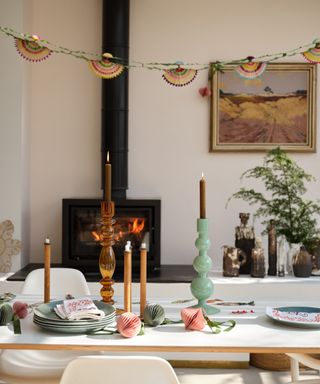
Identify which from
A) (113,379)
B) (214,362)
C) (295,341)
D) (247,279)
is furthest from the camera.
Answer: (247,279)

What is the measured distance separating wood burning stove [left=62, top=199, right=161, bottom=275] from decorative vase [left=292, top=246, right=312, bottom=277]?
99cm

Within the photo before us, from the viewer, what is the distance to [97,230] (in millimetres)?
5074

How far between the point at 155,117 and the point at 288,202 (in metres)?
1.25

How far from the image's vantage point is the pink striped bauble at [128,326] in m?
2.24

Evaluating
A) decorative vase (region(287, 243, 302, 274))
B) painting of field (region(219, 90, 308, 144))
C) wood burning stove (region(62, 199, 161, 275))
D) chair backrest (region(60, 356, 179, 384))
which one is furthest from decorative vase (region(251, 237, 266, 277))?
chair backrest (region(60, 356, 179, 384))

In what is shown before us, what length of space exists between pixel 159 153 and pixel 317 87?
1319mm

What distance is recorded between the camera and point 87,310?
2.36 m

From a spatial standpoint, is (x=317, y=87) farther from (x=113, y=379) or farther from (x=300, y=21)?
(x=113, y=379)

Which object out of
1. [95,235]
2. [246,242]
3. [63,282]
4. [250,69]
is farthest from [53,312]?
[246,242]

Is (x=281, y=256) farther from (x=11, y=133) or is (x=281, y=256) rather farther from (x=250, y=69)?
(x=11, y=133)

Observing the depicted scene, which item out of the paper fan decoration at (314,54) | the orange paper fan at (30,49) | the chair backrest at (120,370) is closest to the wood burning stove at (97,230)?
the orange paper fan at (30,49)

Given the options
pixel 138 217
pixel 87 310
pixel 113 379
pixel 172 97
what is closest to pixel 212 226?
pixel 138 217

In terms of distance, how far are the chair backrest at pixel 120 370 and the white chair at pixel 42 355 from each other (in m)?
0.89

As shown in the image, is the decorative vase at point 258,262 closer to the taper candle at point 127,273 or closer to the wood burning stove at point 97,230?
the wood burning stove at point 97,230
